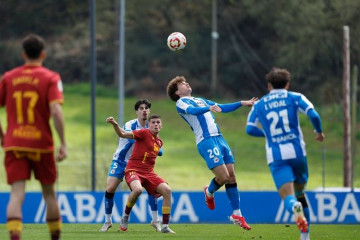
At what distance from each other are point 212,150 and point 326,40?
37.0 m

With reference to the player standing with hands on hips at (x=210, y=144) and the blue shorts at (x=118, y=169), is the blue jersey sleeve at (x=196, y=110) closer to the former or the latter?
the player standing with hands on hips at (x=210, y=144)

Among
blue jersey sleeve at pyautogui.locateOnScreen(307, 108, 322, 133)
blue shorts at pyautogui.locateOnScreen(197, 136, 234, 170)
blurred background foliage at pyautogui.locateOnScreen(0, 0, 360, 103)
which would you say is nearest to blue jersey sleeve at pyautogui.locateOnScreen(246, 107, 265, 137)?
blue jersey sleeve at pyautogui.locateOnScreen(307, 108, 322, 133)

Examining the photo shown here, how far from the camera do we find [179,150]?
47.4 meters

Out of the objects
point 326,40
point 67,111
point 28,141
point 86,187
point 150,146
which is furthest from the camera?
point 67,111

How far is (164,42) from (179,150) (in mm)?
14197

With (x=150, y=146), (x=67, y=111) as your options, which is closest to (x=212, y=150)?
(x=150, y=146)

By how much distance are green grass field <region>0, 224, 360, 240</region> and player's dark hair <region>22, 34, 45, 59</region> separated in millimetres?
3969

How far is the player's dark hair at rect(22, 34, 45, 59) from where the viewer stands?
33.8ft

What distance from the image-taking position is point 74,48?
199ft

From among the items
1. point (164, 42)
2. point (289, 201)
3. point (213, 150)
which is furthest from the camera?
point (164, 42)

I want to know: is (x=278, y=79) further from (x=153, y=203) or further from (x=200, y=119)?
(x=153, y=203)

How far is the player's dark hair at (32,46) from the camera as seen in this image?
10.3 m

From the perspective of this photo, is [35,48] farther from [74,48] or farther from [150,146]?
[74,48]

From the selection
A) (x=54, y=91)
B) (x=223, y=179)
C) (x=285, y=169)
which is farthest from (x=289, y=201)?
(x=223, y=179)
